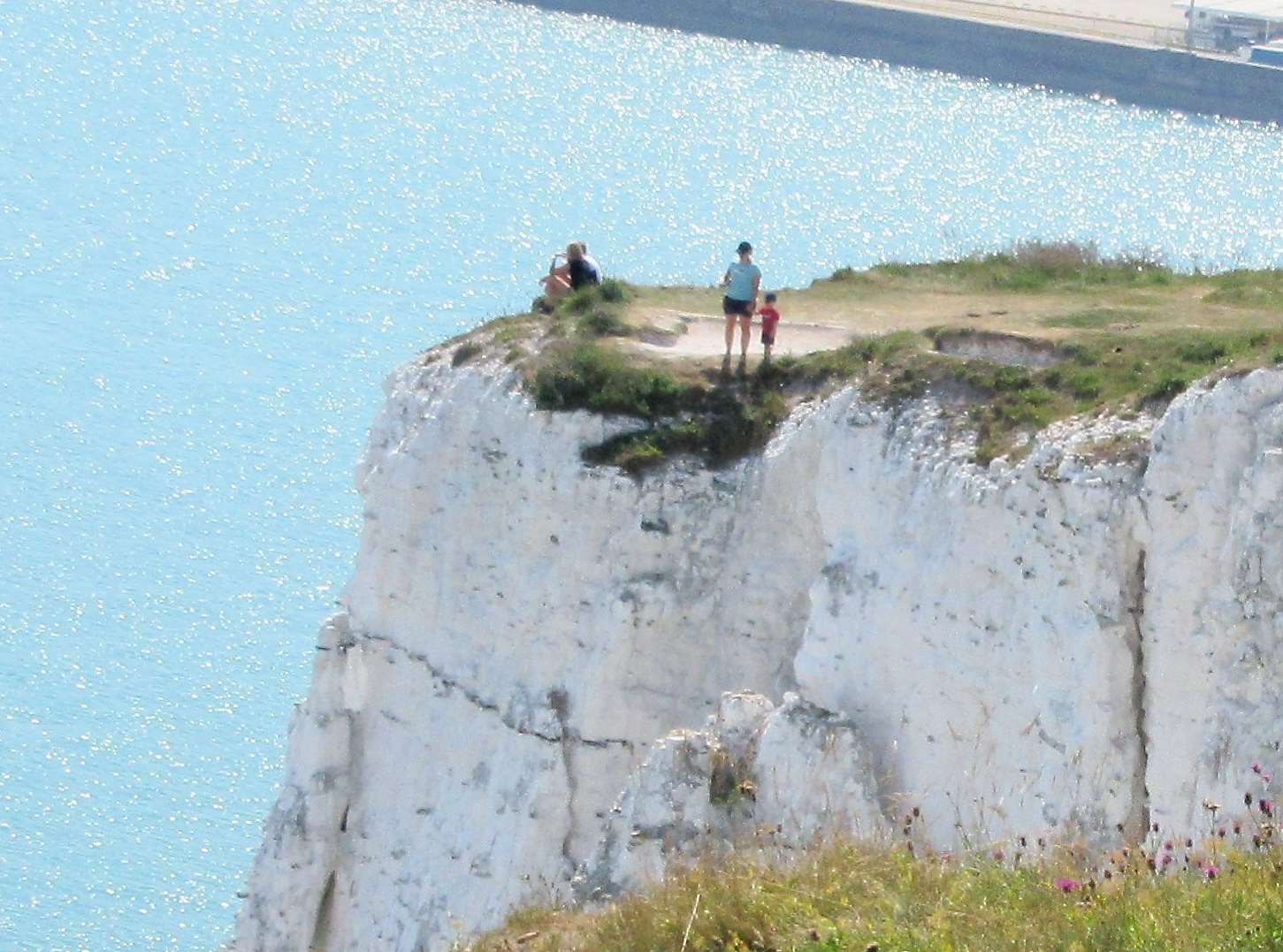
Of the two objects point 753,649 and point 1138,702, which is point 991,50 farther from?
point 1138,702

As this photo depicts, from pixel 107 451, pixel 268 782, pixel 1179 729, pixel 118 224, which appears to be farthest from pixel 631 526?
pixel 118 224

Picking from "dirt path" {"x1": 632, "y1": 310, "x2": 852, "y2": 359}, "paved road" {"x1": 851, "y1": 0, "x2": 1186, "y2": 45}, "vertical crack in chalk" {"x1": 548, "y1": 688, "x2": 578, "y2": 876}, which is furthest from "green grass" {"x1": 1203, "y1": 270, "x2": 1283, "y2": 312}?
"paved road" {"x1": 851, "y1": 0, "x2": 1186, "y2": 45}

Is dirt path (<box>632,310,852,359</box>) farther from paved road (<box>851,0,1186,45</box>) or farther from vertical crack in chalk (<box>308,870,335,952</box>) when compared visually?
paved road (<box>851,0,1186,45</box>)

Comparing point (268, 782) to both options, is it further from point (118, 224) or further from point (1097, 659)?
point (118, 224)

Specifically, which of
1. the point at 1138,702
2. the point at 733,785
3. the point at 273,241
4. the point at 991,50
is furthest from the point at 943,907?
the point at 991,50

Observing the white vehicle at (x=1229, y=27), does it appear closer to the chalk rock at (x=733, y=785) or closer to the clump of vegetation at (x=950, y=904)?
the chalk rock at (x=733, y=785)

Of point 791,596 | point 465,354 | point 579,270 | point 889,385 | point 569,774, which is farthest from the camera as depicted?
point 579,270
